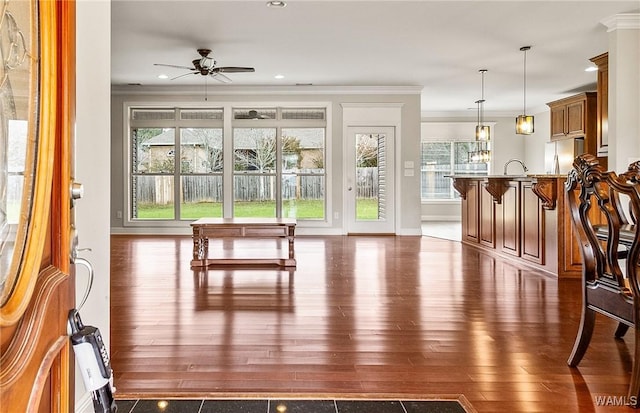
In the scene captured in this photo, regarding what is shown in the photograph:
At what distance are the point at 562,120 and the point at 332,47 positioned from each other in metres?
5.35

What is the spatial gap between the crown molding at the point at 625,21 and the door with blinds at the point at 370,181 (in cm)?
396

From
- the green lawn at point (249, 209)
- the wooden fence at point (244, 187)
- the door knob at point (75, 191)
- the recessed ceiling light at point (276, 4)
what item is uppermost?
the recessed ceiling light at point (276, 4)

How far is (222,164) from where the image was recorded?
8.22m

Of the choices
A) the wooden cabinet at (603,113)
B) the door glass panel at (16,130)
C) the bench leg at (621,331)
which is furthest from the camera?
the wooden cabinet at (603,113)

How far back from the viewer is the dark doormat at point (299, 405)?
5.80ft

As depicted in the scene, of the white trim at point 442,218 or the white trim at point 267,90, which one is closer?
the white trim at point 267,90

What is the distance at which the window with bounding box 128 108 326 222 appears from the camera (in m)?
8.20

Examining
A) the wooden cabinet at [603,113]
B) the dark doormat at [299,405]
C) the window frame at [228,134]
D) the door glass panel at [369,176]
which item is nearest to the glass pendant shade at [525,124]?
the wooden cabinet at [603,113]

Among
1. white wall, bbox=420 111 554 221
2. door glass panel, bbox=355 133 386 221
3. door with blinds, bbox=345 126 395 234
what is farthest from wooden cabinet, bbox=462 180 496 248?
white wall, bbox=420 111 554 221

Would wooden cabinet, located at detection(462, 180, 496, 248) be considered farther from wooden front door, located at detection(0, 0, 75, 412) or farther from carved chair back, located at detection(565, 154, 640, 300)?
wooden front door, located at detection(0, 0, 75, 412)

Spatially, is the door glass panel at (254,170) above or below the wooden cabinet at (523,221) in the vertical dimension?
above

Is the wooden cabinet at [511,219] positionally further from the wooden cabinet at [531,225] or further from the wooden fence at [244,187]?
the wooden fence at [244,187]

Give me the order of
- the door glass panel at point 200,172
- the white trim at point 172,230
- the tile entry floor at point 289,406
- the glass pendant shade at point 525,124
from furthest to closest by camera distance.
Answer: the door glass panel at point 200,172 < the white trim at point 172,230 < the glass pendant shade at point 525,124 < the tile entry floor at point 289,406

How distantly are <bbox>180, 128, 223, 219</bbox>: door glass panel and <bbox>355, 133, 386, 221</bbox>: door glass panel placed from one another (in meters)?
2.68
